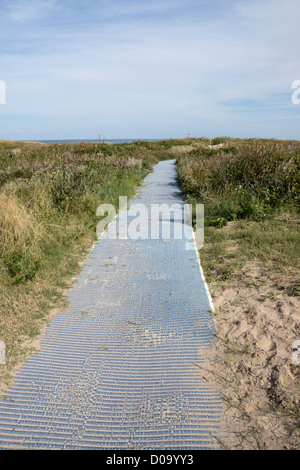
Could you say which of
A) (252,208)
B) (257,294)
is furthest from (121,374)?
(252,208)

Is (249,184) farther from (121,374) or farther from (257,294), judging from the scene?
(121,374)

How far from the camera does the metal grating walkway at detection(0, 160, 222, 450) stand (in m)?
2.37

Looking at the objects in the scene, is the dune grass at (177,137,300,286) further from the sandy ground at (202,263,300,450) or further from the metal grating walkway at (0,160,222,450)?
the metal grating walkway at (0,160,222,450)

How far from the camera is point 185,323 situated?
3668 mm

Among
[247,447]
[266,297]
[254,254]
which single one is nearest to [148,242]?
[254,254]

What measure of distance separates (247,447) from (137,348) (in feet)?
4.39

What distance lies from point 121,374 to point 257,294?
201 cm

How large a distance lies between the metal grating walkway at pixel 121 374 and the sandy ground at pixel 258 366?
131 mm

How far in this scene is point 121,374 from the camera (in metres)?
2.96

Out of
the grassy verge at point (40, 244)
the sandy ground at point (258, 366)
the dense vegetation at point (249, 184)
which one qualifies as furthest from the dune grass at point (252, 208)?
the grassy verge at point (40, 244)

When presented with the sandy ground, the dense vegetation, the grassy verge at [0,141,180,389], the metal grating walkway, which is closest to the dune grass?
the dense vegetation

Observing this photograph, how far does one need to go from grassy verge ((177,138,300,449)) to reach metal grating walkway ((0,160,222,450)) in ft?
0.63

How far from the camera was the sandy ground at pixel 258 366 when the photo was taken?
7.72 feet

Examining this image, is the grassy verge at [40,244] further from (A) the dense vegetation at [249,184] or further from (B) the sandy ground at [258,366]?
(A) the dense vegetation at [249,184]
